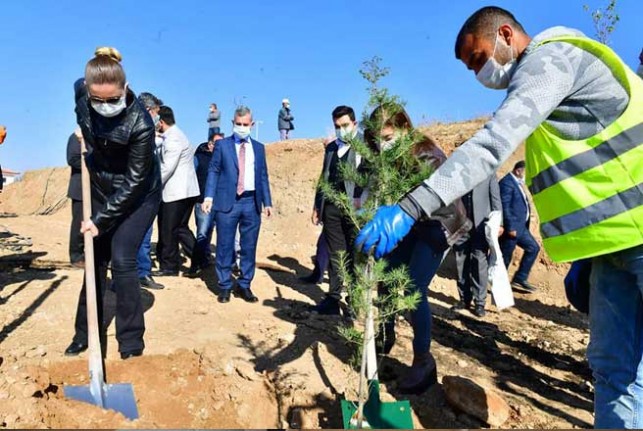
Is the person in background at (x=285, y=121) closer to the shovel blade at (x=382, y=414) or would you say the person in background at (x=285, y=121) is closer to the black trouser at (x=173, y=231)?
the black trouser at (x=173, y=231)

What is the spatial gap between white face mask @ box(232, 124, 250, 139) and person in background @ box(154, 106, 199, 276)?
0.68 meters

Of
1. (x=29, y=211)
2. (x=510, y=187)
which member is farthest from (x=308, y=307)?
(x=29, y=211)

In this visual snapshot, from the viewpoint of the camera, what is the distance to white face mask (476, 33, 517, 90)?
211 cm

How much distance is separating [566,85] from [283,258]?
25.2ft

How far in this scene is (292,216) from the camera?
12523 mm

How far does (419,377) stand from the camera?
339 cm

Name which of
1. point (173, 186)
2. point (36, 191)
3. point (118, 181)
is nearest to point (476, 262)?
point (173, 186)

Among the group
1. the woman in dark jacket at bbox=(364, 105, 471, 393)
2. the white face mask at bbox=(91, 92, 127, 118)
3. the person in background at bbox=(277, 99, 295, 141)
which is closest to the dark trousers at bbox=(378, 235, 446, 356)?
the woman in dark jacket at bbox=(364, 105, 471, 393)

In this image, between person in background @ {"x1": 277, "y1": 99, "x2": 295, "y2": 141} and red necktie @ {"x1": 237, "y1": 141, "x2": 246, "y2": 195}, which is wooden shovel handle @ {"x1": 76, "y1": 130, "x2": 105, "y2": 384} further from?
person in background @ {"x1": 277, "y1": 99, "x2": 295, "y2": 141}

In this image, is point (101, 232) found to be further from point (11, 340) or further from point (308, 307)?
point (308, 307)

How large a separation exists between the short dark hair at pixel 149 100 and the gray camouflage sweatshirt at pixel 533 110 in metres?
4.13

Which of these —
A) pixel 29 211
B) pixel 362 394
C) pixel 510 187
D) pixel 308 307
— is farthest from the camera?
pixel 29 211

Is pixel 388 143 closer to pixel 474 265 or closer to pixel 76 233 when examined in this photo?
pixel 474 265

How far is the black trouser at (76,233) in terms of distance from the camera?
5453 millimetres
